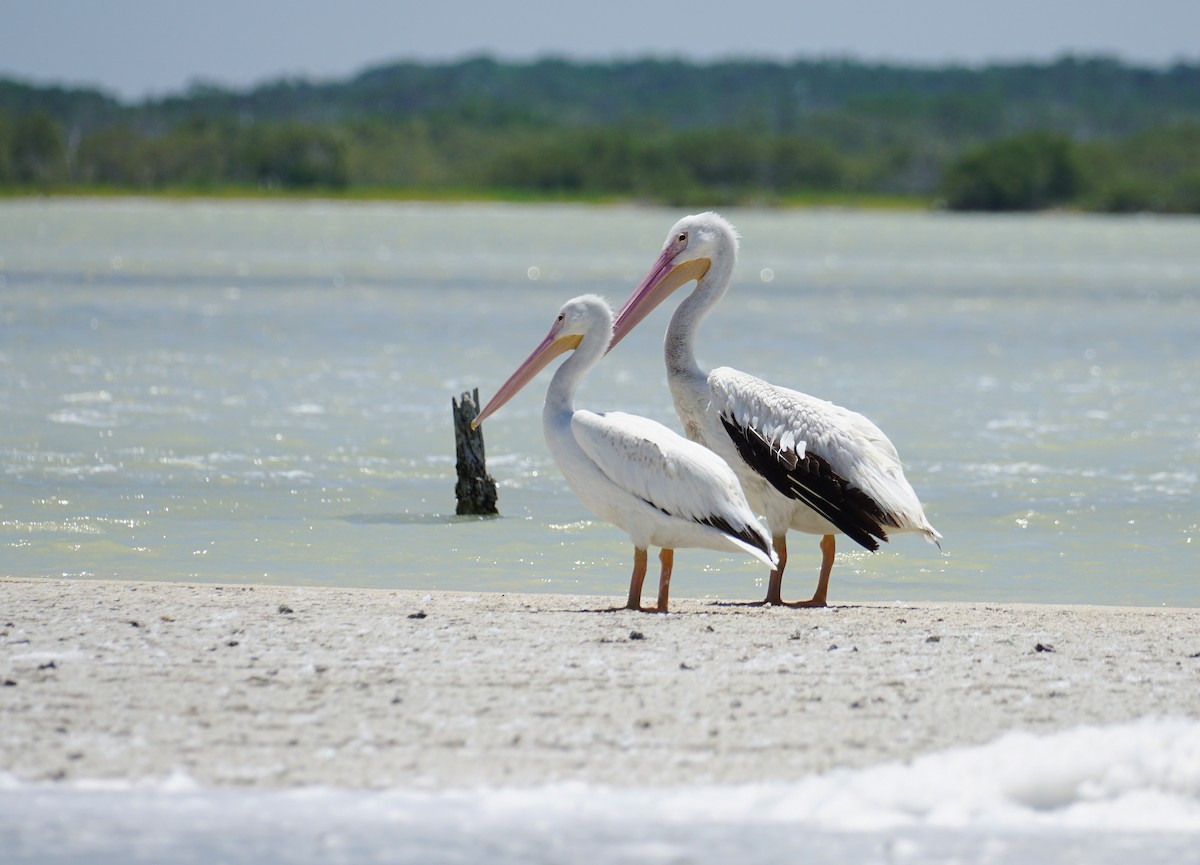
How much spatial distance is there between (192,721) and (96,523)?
437 centimetres

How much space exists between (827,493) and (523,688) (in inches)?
72.9

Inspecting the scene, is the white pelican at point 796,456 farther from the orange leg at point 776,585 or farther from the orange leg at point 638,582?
the orange leg at point 638,582

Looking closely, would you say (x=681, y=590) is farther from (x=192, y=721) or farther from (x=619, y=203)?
(x=619, y=203)

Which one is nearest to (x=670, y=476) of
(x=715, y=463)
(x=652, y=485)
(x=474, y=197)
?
(x=652, y=485)

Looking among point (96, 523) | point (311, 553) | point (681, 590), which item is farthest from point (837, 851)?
point (96, 523)

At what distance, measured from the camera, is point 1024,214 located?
115m

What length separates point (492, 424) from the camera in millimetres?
12734

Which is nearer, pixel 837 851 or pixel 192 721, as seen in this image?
pixel 837 851

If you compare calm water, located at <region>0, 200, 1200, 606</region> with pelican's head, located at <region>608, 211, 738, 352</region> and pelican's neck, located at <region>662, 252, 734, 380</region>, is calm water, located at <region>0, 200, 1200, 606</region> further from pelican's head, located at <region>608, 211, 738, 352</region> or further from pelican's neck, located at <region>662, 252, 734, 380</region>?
pelican's head, located at <region>608, 211, 738, 352</region>

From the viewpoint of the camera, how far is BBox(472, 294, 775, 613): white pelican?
6027mm

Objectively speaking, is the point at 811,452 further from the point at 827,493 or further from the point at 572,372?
the point at 572,372

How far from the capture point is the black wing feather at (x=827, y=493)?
6.32 meters

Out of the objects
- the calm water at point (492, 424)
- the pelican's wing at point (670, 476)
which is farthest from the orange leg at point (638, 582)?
the calm water at point (492, 424)

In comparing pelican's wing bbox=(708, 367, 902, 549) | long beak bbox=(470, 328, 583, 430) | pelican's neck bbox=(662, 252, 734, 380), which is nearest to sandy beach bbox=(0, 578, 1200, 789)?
pelican's wing bbox=(708, 367, 902, 549)
